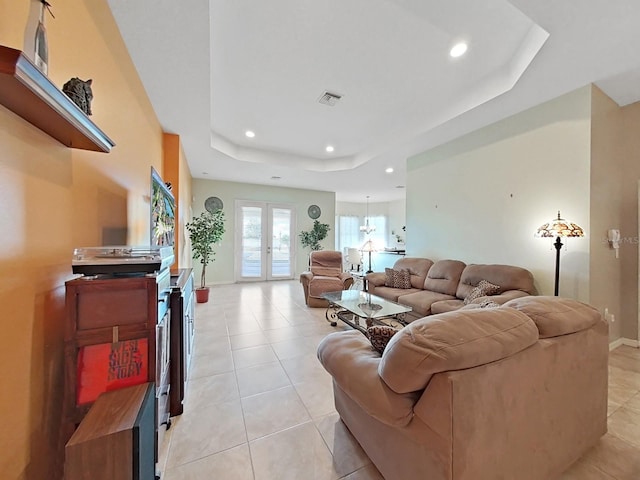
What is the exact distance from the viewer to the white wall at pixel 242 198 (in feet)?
21.7

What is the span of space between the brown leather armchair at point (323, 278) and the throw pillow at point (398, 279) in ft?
2.32

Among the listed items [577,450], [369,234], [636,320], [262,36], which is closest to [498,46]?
[262,36]

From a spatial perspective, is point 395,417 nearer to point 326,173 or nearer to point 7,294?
point 7,294

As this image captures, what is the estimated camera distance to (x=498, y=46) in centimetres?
232

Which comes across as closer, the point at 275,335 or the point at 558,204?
the point at 558,204

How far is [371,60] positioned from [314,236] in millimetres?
5506

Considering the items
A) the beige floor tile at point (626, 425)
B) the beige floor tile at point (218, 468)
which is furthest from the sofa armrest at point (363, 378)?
the beige floor tile at point (626, 425)

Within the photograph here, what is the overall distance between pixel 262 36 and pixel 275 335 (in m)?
3.16

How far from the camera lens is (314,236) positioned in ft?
25.3

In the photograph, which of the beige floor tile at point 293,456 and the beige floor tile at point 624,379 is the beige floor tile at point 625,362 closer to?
the beige floor tile at point 624,379

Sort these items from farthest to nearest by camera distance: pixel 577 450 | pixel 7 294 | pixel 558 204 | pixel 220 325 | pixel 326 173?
pixel 326 173 < pixel 220 325 < pixel 558 204 < pixel 577 450 < pixel 7 294

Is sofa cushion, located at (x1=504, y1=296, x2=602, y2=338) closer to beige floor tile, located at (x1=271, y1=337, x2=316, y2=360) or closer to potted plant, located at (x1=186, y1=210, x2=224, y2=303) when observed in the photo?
beige floor tile, located at (x1=271, y1=337, x2=316, y2=360)

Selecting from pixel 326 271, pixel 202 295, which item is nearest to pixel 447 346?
pixel 326 271

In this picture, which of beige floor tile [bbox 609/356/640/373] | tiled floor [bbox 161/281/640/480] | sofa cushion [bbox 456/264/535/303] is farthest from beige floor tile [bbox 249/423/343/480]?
beige floor tile [bbox 609/356/640/373]
